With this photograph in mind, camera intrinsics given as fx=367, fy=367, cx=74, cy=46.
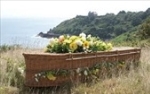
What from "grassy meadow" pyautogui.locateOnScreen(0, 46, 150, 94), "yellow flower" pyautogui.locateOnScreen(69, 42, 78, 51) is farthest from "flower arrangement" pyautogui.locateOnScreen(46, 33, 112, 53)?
"grassy meadow" pyautogui.locateOnScreen(0, 46, 150, 94)

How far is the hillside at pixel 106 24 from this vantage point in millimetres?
44716

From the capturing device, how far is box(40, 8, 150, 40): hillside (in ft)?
147

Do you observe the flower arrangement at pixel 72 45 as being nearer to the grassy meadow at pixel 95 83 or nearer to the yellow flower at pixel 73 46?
the yellow flower at pixel 73 46

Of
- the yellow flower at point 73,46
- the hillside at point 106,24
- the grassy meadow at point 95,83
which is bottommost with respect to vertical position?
the grassy meadow at point 95,83

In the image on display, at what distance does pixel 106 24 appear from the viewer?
51750mm

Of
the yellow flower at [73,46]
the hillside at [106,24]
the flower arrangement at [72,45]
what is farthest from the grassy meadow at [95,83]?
the hillside at [106,24]

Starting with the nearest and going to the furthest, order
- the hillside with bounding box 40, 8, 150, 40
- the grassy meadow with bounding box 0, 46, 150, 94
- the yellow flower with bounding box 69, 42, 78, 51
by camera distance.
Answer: the grassy meadow with bounding box 0, 46, 150, 94 → the yellow flower with bounding box 69, 42, 78, 51 → the hillside with bounding box 40, 8, 150, 40

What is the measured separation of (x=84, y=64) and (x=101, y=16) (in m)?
53.0

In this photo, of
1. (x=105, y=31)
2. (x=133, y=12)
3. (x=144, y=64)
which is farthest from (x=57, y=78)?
(x=133, y=12)

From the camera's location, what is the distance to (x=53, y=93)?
6.20 meters

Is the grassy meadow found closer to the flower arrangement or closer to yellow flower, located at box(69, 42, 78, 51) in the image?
the flower arrangement

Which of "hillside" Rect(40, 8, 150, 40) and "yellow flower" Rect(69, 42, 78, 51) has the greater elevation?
"hillside" Rect(40, 8, 150, 40)

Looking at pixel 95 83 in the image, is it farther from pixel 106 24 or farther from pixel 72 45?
pixel 106 24

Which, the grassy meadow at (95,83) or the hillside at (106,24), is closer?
the grassy meadow at (95,83)
